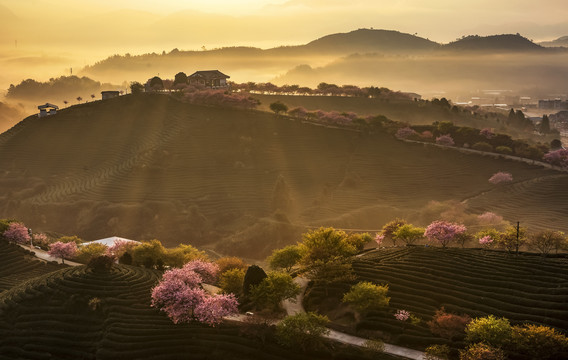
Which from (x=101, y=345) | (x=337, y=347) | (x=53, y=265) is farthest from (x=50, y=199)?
(x=337, y=347)

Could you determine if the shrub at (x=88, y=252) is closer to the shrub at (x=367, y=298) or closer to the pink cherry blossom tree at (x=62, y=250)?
the pink cherry blossom tree at (x=62, y=250)

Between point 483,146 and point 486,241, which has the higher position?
point 483,146

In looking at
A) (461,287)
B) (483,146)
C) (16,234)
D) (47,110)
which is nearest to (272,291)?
(461,287)

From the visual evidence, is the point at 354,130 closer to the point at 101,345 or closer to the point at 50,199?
the point at 50,199

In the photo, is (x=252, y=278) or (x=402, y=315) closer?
(x=402, y=315)

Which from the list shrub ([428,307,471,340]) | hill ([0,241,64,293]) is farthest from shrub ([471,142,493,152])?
hill ([0,241,64,293])

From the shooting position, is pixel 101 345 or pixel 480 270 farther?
pixel 480 270

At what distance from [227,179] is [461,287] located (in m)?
91.0

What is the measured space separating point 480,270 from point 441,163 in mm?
84802

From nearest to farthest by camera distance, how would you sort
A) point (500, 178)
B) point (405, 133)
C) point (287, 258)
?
1. point (287, 258)
2. point (500, 178)
3. point (405, 133)

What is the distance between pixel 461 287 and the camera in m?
62.7

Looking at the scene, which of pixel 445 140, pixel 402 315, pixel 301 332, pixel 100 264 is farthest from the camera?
pixel 445 140

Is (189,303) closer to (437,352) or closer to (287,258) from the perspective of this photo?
(287,258)

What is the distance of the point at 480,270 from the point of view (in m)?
65.7
